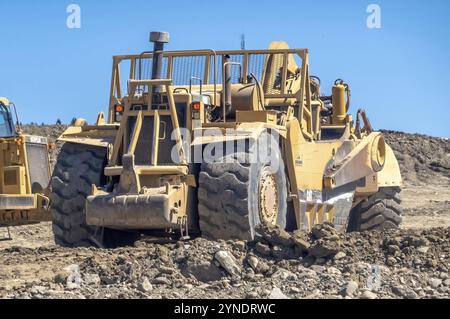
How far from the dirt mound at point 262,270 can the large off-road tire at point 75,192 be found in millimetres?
1475

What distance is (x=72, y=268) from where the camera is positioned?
12.3 metres

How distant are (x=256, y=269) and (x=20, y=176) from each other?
6.53m

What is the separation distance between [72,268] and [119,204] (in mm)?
1614

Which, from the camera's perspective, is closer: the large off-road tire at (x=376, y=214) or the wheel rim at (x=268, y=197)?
the wheel rim at (x=268, y=197)

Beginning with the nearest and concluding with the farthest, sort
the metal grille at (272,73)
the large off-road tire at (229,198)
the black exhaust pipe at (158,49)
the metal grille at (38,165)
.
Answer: the large off-road tire at (229,198), the black exhaust pipe at (158,49), the metal grille at (272,73), the metal grille at (38,165)

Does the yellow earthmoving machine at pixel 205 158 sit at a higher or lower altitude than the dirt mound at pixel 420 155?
higher

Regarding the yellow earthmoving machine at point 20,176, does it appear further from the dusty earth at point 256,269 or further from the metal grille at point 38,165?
the dusty earth at point 256,269

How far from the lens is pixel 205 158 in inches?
551

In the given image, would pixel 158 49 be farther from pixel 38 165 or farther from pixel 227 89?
pixel 38 165

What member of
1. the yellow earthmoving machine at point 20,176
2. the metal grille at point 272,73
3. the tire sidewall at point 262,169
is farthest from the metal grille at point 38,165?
the tire sidewall at point 262,169

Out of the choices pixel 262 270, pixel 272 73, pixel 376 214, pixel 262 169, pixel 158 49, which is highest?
pixel 158 49

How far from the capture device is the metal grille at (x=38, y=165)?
17797 mm

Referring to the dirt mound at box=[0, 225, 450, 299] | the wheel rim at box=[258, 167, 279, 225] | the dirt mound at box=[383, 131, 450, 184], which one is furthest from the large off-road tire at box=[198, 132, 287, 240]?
the dirt mound at box=[383, 131, 450, 184]

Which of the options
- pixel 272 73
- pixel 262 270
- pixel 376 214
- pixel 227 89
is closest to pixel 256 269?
pixel 262 270
